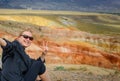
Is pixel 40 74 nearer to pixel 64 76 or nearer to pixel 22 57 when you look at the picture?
pixel 22 57

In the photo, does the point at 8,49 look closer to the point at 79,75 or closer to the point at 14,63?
the point at 14,63

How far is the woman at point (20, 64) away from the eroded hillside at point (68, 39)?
35.9 feet

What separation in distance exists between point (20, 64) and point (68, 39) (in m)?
13.4

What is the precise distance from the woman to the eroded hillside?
11.0 meters

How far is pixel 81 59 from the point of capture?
667 inches

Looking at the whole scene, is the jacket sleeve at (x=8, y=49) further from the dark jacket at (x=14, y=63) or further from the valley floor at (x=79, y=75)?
the valley floor at (x=79, y=75)

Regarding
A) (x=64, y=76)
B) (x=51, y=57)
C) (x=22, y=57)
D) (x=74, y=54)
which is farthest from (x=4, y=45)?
(x=74, y=54)

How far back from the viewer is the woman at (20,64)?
14.3ft

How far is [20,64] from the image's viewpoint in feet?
14.5

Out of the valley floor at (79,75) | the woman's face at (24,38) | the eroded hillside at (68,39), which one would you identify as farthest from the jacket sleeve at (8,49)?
the eroded hillside at (68,39)

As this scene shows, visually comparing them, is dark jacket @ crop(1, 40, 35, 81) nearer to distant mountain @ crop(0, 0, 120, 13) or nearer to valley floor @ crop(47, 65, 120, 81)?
valley floor @ crop(47, 65, 120, 81)

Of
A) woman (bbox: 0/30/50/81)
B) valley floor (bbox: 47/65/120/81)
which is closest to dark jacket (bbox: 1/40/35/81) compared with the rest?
woman (bbox: 0/30/50/81)

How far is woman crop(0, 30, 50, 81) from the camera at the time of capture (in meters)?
4.37

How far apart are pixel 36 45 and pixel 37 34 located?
3.02ft
